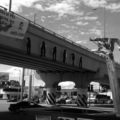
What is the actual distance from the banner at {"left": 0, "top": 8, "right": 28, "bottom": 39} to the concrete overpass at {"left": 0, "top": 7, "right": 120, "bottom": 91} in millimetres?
718

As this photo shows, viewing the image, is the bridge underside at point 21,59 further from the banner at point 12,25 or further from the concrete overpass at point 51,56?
the banner at point 12,25

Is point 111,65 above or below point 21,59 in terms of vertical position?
below

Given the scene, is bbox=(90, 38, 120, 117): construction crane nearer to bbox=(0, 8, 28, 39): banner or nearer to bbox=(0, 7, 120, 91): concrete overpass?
bbox=(0, 8, 28, 39): banner

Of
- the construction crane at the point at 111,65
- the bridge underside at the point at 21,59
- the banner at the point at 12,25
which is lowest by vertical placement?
the construction crane at the point at 111,65

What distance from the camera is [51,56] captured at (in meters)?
33.3

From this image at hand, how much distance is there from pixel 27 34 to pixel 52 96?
30473mm

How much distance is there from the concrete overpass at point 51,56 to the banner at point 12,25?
0.72 metres

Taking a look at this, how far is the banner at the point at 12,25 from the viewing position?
77.6 ft

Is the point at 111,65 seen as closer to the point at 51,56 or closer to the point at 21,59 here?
the point at 51,56

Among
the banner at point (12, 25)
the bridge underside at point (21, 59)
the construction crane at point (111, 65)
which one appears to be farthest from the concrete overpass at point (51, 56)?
the construction crane at point (111, 65)

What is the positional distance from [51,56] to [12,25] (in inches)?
387

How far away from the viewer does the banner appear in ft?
77.6

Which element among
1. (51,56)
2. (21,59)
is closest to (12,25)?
(51,56)

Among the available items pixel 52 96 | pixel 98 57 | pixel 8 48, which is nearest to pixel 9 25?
pixel 8 48
